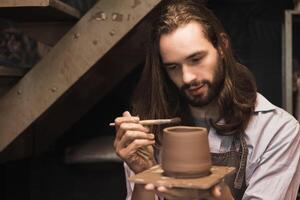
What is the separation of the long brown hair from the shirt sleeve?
11cm

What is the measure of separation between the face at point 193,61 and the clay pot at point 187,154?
0.33m

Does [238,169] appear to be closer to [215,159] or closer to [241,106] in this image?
[215,159]

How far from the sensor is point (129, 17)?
1.59 meters

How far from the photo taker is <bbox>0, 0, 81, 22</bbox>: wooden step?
144cm

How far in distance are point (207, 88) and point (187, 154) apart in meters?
0.39

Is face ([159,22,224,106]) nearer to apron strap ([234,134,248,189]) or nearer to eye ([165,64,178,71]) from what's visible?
eye ([165,64,178,71])

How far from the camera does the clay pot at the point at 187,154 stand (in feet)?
3.20

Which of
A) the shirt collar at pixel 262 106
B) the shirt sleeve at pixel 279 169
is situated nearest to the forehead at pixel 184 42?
the shirt collar at pixel 262 106

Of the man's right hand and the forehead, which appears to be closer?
the man's right hand

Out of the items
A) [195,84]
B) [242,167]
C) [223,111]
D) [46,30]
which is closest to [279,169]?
[242,167]

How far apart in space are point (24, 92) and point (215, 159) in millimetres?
739

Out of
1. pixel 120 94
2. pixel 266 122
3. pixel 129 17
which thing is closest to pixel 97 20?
pixel 129 17

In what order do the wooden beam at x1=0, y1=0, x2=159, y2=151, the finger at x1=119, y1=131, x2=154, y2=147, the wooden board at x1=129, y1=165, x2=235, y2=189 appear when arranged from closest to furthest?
1. the wooden board at x1=129, y1=165, x2=235, y2=189
2. the finger at x1=119, y1=131, x2=154, y2=147
3. the wooden beam at x1=0, y1=0, x2=159, y2=151

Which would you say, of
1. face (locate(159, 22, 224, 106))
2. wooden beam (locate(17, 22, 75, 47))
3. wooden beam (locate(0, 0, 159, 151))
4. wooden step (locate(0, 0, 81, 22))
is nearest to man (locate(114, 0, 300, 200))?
face (locate(159, 22, 224, 106))
